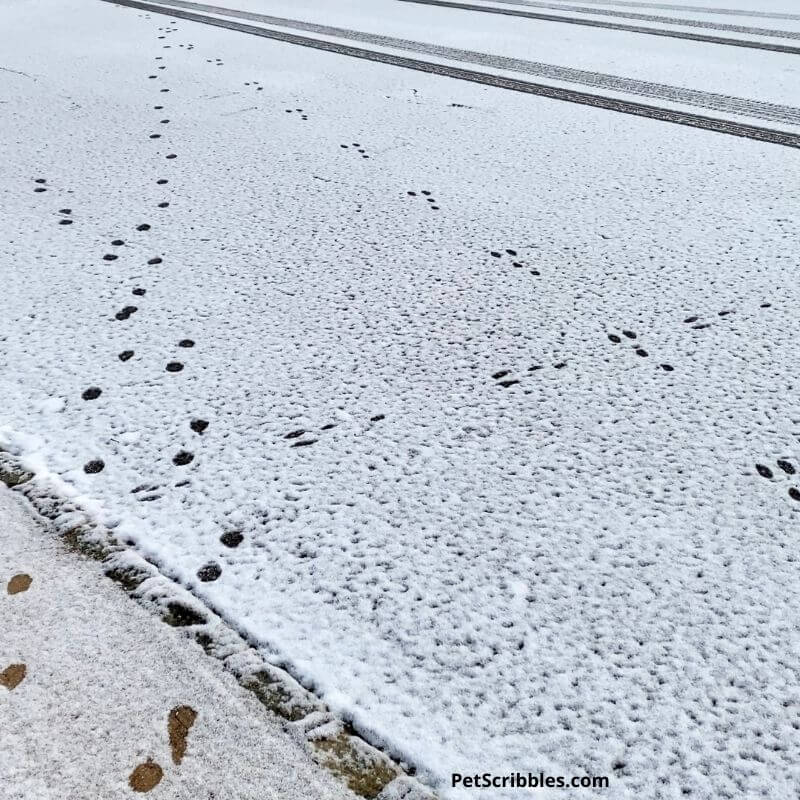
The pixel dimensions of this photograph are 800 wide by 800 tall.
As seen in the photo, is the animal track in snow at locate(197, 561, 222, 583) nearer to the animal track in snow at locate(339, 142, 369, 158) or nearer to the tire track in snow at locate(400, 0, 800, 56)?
the animal track in snow at locate(339, 142, 369, 158)

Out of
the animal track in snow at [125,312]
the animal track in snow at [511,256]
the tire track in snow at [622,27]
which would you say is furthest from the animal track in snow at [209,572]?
the tire track in snow at [622,27]

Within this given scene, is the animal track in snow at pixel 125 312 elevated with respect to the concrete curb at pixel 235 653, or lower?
elevated

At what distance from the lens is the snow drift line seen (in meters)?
4.47

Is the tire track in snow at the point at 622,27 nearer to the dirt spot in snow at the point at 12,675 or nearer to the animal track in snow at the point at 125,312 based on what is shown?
the animal track in snow at the point at 125,312

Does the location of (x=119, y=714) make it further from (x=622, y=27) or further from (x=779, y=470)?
(x=622, y=27)

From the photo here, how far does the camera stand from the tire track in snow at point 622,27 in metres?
6.13

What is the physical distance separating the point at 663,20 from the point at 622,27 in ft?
2.28

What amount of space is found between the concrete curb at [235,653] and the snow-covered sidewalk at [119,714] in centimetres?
2

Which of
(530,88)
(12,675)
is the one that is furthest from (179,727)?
(530,88)

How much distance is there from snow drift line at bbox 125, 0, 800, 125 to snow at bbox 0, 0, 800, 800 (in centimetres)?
78

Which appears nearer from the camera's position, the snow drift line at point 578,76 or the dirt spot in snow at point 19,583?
the dirt spot in snow at point 19,583

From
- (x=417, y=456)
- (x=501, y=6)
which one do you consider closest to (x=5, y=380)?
(x=417, y=456)

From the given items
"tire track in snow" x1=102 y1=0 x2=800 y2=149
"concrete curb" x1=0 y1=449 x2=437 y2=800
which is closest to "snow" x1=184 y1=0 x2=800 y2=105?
"tire track in snow" x1=102 y1=0 x2=800 y2=149

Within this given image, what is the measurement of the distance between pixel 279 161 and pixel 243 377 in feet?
6.98
